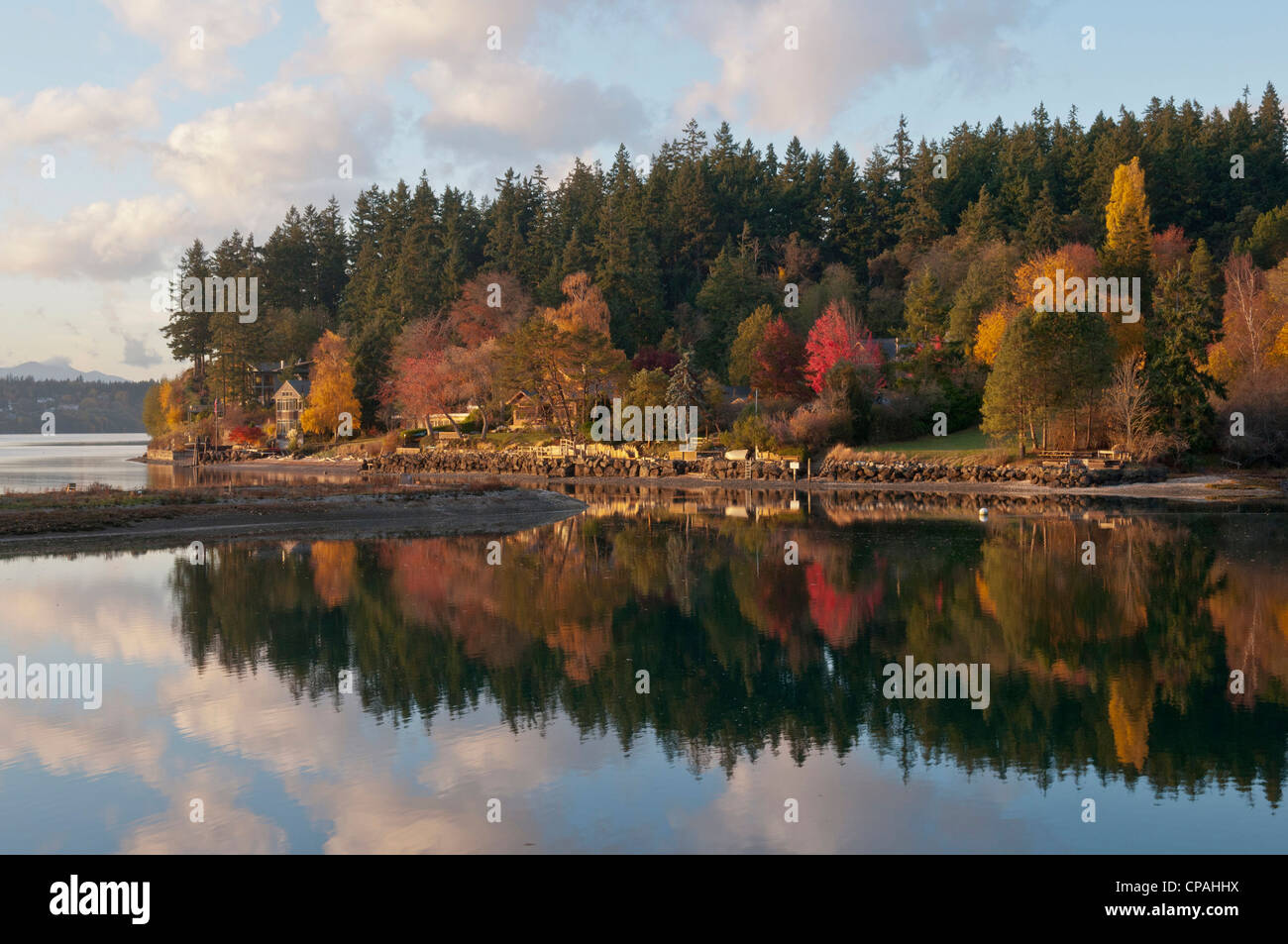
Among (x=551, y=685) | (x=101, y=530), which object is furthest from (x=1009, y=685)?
(x=101, y=530)

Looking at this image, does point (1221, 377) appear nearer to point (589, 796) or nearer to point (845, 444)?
point (845, 444)

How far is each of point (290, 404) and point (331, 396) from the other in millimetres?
10146

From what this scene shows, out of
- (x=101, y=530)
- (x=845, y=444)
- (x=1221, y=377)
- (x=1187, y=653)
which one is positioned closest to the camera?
(x=1187, y=653)

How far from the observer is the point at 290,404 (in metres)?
102

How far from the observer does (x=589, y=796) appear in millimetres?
10172

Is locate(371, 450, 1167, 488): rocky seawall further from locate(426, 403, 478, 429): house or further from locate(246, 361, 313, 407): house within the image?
locate(246, 361, 313, 407): house

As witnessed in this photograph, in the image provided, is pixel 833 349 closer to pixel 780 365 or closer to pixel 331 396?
pixel 780 365

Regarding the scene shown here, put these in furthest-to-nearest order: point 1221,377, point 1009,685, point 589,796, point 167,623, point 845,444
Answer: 1. point 845,444
2. point 1221,377
3. point 167,623
4. point 1009,685
5. point 589,796

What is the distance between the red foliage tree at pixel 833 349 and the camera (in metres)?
66.3

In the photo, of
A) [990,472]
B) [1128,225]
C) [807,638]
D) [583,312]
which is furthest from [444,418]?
[807,638]

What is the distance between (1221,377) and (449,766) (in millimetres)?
55942

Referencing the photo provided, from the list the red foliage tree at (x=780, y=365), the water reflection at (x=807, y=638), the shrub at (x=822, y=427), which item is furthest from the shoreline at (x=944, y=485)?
the water reflection at (x=807, y=638)
